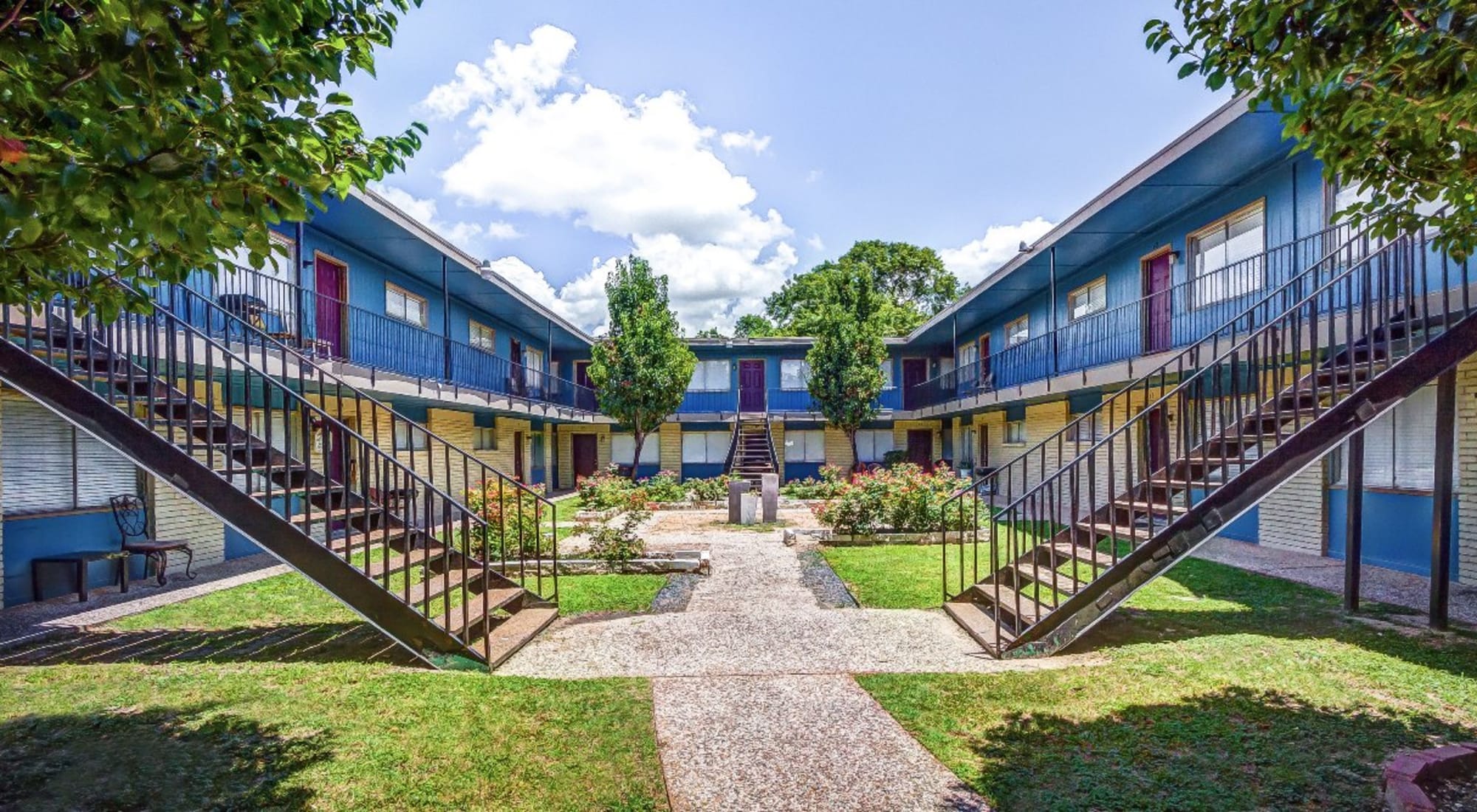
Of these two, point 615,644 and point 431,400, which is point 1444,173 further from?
point 431,400

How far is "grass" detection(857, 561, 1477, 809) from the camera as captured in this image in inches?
148

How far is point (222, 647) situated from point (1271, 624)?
388 inches

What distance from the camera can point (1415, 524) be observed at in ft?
31.1

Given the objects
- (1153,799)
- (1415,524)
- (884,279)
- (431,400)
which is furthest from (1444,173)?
(884,279)

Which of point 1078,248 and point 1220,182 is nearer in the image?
point 1220,182

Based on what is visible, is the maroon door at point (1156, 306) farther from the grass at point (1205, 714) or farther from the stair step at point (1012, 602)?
the stair step at point (1012, 602)

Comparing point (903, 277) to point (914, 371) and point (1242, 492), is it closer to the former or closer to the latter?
point (914, 371)

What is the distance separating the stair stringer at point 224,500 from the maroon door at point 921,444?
24.2 metres

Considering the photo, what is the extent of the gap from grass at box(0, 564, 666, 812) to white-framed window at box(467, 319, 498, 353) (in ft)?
46.1

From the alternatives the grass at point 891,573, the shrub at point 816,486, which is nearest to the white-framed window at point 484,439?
the shrub at point 816,486

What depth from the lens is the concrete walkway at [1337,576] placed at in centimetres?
774

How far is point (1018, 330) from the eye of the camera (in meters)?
21.4

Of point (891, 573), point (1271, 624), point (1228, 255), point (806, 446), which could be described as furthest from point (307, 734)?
point (806, 446)

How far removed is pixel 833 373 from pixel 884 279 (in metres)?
29.3
